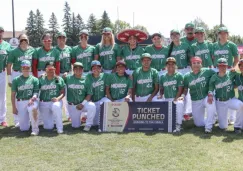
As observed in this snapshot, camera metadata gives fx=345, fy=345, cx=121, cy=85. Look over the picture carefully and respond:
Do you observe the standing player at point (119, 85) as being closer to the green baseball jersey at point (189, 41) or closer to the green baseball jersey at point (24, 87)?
the green baseball jersey at point (24, 87)

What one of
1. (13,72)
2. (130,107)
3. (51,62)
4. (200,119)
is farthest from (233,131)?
(13,72)

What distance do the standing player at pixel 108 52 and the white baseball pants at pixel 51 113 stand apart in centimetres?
156

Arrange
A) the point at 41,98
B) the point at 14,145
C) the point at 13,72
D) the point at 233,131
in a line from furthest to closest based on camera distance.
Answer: the point at 13,72
the point at 41,98
the point at 233,131
the point at 14,145

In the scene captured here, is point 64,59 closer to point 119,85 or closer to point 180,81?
point 119,85

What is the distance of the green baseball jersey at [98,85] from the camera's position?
7.79 m

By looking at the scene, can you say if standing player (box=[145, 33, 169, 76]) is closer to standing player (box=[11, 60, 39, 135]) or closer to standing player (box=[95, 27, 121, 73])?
standing player (box=[95, 27, 121, 73])

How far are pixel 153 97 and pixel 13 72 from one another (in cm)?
332

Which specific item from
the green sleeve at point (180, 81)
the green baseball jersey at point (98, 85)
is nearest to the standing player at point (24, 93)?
the green baseball jersey at point (98, 85)

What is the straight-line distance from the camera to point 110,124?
727 centimetres

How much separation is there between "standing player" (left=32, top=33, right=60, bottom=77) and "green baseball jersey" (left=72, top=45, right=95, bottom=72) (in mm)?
453

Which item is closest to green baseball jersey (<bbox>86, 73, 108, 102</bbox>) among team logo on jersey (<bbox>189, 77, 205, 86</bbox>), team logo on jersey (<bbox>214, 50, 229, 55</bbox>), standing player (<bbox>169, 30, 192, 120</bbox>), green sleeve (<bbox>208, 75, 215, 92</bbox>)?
standing player (<bbox>169, 30, 192, 120</bbox>)

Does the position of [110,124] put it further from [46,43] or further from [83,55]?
[46,43]

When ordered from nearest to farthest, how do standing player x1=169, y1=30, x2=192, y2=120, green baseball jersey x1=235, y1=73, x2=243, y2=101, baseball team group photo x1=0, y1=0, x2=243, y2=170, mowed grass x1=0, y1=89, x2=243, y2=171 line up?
mowed grass x1=0, y1=89, x2=243, y2=171 < baseball team group photo x1=0, y1=0, x2=243, y2=170 < green baseball jersey x1=235, y1=73, x2=243, y2=101 < standing player x1=169, y1=30, x2=192, y2=120

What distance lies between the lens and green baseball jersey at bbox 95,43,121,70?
8234 mm
